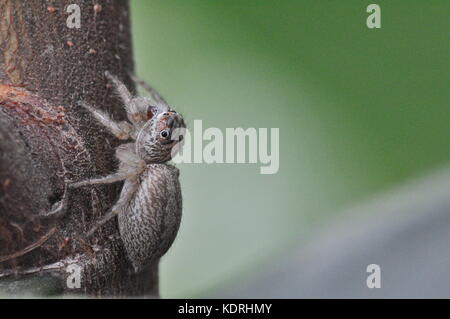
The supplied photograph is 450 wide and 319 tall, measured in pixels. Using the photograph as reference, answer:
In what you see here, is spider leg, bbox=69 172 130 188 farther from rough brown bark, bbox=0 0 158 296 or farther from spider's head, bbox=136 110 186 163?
spider's head, bbox=136 110 186 163

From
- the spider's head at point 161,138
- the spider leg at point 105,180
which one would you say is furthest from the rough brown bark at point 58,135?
the spider's head at point 161,138

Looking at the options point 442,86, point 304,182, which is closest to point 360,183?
point 304,182

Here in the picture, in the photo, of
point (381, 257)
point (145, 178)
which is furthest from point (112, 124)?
point (381, 257)

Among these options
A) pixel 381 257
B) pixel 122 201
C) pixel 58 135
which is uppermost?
pixel 58 135

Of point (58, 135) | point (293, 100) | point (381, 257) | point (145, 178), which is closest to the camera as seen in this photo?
point (58, 135)

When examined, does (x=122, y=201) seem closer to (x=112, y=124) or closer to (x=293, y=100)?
(x=112, y=124)

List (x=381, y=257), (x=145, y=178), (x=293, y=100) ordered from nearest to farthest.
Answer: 1. (x=145, y=178)
2. (x=381, y=257)
3. (x=293, y=100)

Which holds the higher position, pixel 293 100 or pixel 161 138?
pixel 293 100
